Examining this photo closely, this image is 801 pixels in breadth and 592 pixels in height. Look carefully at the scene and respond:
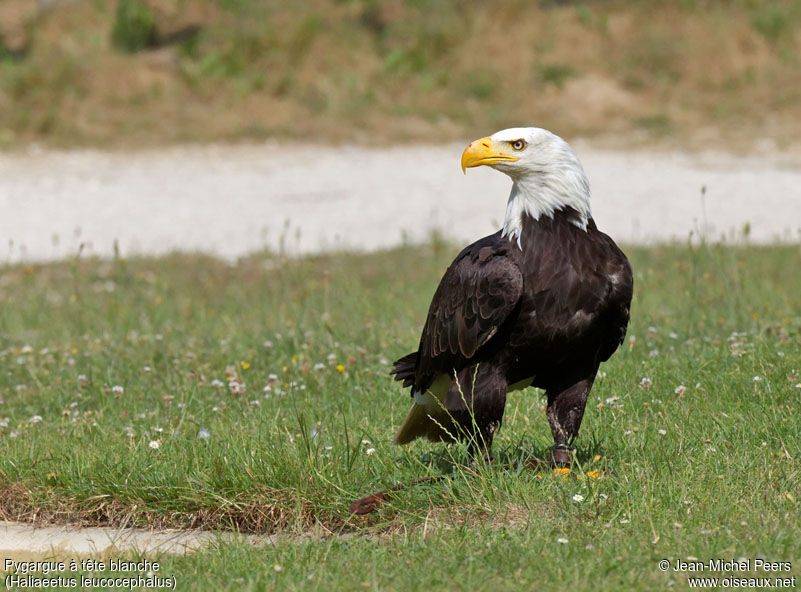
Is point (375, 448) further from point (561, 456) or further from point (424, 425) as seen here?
point (561, 456)

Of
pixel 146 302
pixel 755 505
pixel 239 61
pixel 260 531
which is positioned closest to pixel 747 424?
pixel 755 505

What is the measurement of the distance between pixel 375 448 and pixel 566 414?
88cm

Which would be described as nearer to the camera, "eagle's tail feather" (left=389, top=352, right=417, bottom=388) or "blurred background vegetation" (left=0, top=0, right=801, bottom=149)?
"eagle's tail feather" (left=389, top=352, right=417, bottom=388)

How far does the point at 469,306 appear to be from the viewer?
14.6 feet

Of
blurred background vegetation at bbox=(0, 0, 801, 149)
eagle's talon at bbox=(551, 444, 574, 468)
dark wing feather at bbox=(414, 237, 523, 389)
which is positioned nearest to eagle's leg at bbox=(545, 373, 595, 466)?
eagle's talon at bbox=(551, 444, 574, 468)

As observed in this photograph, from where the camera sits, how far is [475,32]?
18.2m

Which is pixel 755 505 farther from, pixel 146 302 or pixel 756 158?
pixel 756 158

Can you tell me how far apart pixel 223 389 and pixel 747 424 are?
2.86 meters

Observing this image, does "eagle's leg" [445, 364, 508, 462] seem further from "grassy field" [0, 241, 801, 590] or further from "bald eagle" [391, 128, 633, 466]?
"grassy field" [0, 241, 801, 590]

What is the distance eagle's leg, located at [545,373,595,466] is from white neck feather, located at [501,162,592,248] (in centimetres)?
63

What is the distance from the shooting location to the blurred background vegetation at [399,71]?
1603 cm

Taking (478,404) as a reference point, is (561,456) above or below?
below

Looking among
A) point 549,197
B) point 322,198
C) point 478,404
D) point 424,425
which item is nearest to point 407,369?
point 424,425

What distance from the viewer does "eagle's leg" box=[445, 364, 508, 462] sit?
448 cm
